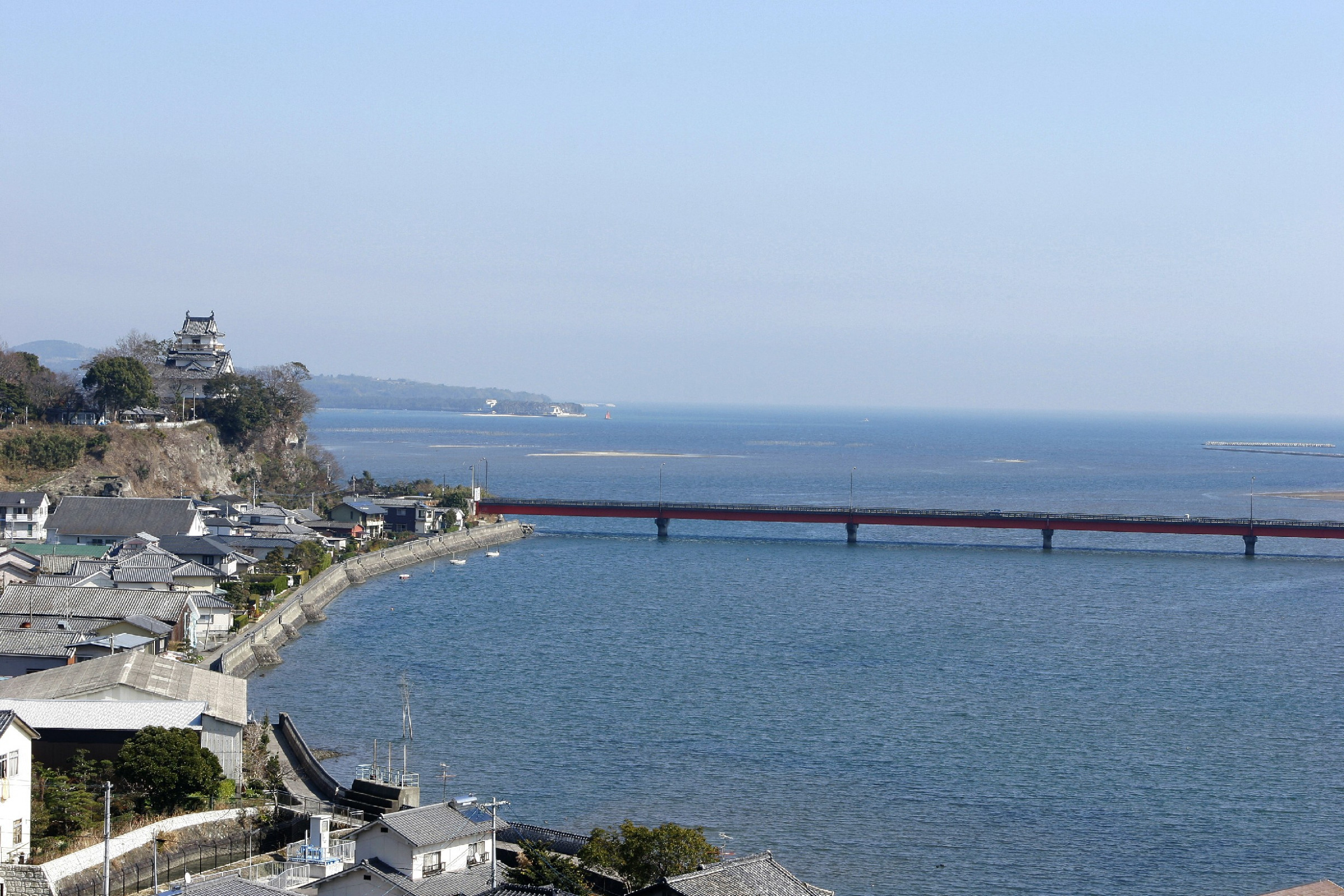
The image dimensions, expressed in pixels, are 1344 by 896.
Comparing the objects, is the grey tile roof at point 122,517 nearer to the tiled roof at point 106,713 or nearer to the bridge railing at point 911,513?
the bridge railing at point 911,513

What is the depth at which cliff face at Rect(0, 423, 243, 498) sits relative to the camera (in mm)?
51094

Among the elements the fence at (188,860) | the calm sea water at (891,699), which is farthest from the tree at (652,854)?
the fence at (188,860)

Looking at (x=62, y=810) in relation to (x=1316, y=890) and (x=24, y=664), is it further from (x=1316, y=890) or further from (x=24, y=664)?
(x=1316, y=890)

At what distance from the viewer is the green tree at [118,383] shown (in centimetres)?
5700

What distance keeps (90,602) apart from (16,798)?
14518mm

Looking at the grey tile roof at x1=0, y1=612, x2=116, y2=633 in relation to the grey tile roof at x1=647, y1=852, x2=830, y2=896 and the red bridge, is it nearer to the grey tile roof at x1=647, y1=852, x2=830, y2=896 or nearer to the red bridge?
the grey tile roof at x1=647, y1=852, x2=830, y2=896

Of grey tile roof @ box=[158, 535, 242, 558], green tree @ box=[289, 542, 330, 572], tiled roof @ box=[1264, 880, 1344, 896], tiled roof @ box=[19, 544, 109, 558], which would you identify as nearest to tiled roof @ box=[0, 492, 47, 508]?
tiled roof @ box=[19, 544, 109, 558]

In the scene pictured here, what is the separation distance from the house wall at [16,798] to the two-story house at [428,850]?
4438 millimetres

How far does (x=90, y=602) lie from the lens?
30875mm

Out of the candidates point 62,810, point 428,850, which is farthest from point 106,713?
point 428,850

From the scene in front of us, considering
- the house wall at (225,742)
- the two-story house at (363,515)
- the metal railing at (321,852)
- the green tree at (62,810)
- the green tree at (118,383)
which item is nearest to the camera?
the metal railing at (321,852)

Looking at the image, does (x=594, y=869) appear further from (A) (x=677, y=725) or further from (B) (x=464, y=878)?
(A) (x=677, y=725)

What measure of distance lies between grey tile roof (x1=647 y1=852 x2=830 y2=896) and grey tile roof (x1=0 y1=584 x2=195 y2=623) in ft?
65.6

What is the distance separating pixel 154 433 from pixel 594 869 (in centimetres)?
4611
